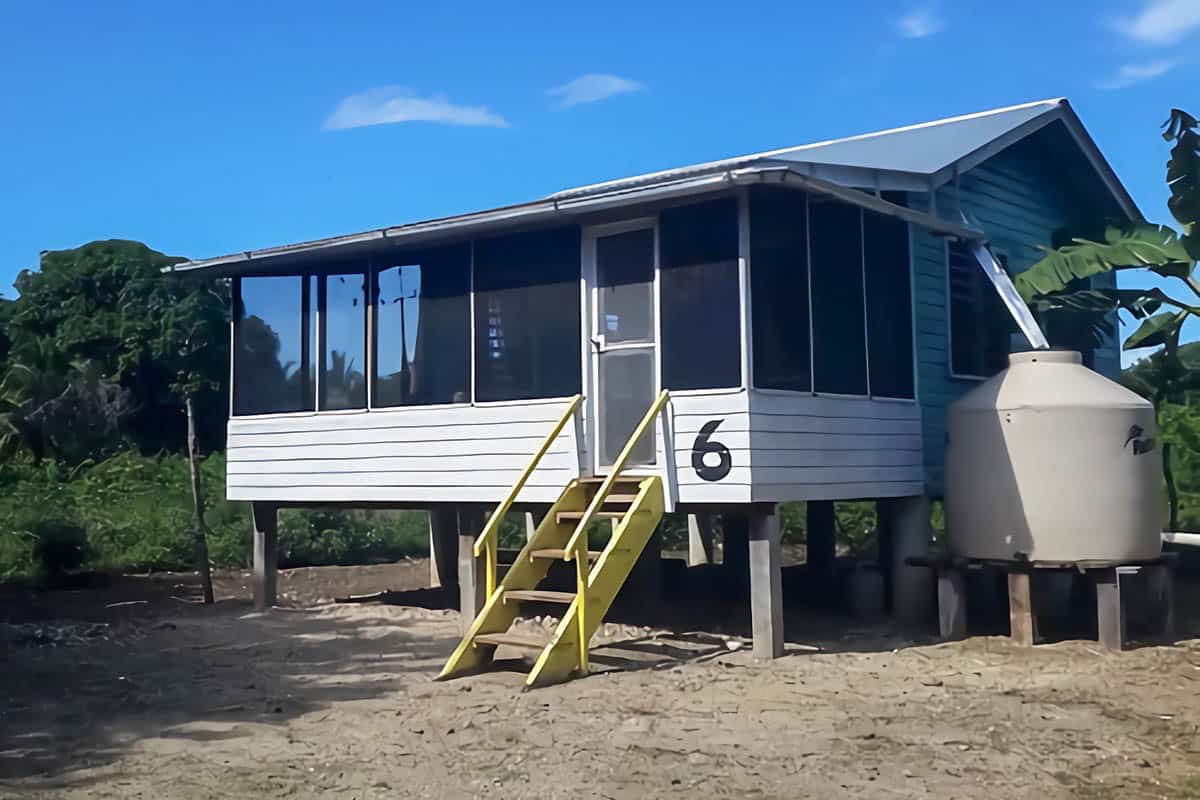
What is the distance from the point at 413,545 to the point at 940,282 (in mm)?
11178

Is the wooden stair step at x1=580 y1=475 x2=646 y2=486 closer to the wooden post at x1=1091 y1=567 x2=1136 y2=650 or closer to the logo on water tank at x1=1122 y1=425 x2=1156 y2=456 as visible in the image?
the wooden post at x1=1091 y1=567 x2=1136 y2=650

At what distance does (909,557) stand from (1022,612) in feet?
4.94

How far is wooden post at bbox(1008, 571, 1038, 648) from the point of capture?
10531mm

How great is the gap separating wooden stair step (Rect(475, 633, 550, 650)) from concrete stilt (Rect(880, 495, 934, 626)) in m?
4.32

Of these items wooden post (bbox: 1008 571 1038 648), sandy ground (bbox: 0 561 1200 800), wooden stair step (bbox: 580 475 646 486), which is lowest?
sandy ground (bbox: 0 561 1200 800)

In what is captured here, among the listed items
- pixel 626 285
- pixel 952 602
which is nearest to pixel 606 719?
pixel 626 285

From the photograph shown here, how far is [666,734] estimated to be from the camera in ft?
24.4

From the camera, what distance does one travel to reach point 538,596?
943cm

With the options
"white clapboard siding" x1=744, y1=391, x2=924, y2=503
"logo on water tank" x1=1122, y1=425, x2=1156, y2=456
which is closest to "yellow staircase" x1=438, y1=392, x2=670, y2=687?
"white clapboard siding" x1=744, y1=391, x2=924, y2=503

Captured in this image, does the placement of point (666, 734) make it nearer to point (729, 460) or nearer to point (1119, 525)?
point (729, 460)

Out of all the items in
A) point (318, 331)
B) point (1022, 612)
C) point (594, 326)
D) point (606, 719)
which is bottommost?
point (606, 719)

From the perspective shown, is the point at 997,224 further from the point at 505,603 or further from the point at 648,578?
the point at 505,603

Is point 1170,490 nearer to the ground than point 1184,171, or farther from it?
nearer to the ground

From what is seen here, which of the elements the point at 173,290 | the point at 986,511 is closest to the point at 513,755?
the point at 986,511
